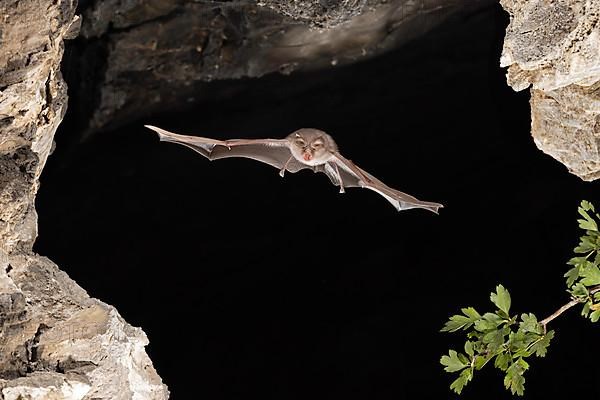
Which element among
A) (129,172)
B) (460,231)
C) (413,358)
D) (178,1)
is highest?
(178,1)

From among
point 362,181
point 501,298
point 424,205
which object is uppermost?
point 362,181

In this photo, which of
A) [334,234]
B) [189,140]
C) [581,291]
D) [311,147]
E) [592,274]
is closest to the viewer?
[592,274]

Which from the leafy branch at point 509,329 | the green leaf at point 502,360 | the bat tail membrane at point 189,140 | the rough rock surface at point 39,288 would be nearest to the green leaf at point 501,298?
the leafy branch at point 509,329

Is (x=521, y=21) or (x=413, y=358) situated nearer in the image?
(x=521, y=21)

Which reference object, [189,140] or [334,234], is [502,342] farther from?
[334,234]

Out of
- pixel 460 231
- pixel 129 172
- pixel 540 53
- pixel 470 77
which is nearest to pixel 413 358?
pixel 460 231

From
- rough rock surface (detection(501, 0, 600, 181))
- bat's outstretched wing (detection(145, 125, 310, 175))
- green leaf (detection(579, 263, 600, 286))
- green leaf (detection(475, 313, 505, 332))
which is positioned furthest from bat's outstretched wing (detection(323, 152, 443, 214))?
green leaf (detection(579, 263, 600, 286))

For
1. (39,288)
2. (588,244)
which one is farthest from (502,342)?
(39,288)

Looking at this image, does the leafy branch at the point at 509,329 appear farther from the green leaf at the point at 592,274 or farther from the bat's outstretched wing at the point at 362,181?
the bat's outstretched wing at the point at 362,181

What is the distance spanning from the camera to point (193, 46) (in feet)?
13.5

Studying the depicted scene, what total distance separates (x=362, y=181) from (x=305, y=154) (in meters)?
0.32

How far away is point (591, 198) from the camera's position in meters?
3.95

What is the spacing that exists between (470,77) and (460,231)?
32.7 inches

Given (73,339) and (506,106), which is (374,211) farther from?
(73,339)
